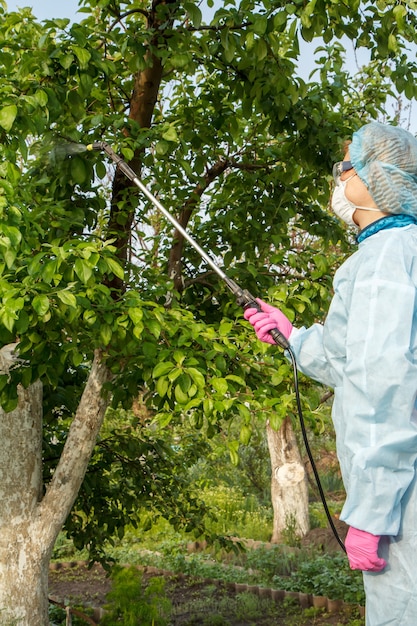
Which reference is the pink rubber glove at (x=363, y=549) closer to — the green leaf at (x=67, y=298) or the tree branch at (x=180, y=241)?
the green leaf at (x=67, y=298)

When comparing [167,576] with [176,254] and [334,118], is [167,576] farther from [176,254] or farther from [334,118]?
→ [334,118]

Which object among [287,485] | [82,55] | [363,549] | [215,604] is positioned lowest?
[215,604]

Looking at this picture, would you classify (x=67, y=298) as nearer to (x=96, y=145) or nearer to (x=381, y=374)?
(x=96, y=145)

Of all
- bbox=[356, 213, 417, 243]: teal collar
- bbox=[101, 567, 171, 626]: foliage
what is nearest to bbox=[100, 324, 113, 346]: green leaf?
bbox=[356, 213, 417, 243]: teal collar

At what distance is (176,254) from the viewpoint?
157 inches

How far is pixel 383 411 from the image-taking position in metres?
1.71

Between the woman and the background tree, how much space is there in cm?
74

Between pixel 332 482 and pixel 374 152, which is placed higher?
pixel 374 152

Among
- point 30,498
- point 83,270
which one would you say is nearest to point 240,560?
point 30,498

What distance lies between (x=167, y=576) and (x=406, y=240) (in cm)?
571

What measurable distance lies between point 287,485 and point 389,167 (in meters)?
6.50

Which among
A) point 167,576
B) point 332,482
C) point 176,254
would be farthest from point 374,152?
point 332,482

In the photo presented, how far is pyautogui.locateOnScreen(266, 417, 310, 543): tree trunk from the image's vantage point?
795cm

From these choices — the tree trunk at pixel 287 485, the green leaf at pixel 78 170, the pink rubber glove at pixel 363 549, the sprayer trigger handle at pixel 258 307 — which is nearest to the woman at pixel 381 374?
the pink rubber glove at pixel 363 549
